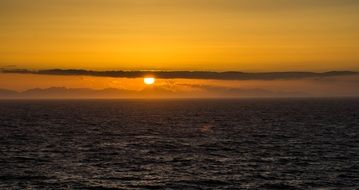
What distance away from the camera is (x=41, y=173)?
184 feet

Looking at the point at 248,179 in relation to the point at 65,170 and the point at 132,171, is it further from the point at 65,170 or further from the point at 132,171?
the point at 65,170

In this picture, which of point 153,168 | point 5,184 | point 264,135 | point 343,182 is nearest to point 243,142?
point 264,135

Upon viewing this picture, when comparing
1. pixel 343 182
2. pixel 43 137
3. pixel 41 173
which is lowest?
pixel 343 182

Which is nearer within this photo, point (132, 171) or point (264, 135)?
point (132, 171)

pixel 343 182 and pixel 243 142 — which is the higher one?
pixel 243 142

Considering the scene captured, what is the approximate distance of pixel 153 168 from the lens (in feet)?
196

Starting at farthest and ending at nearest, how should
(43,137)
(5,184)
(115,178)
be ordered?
1. (43,137)
2. (115,178)
3. (5,184)

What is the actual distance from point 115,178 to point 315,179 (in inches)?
808

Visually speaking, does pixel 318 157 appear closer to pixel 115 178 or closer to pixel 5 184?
pixel 115 178

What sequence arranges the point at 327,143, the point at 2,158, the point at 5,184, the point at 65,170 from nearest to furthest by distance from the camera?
the point at 5,184 < the point at 65,170 < the point at 2,158 < the point at 327,143

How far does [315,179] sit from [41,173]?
95.0ft

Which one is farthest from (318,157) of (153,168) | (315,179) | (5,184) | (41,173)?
(5,184)

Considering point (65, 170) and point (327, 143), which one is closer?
point (65, 170)

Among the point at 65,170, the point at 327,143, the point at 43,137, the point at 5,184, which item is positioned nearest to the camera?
the point at 5,184
